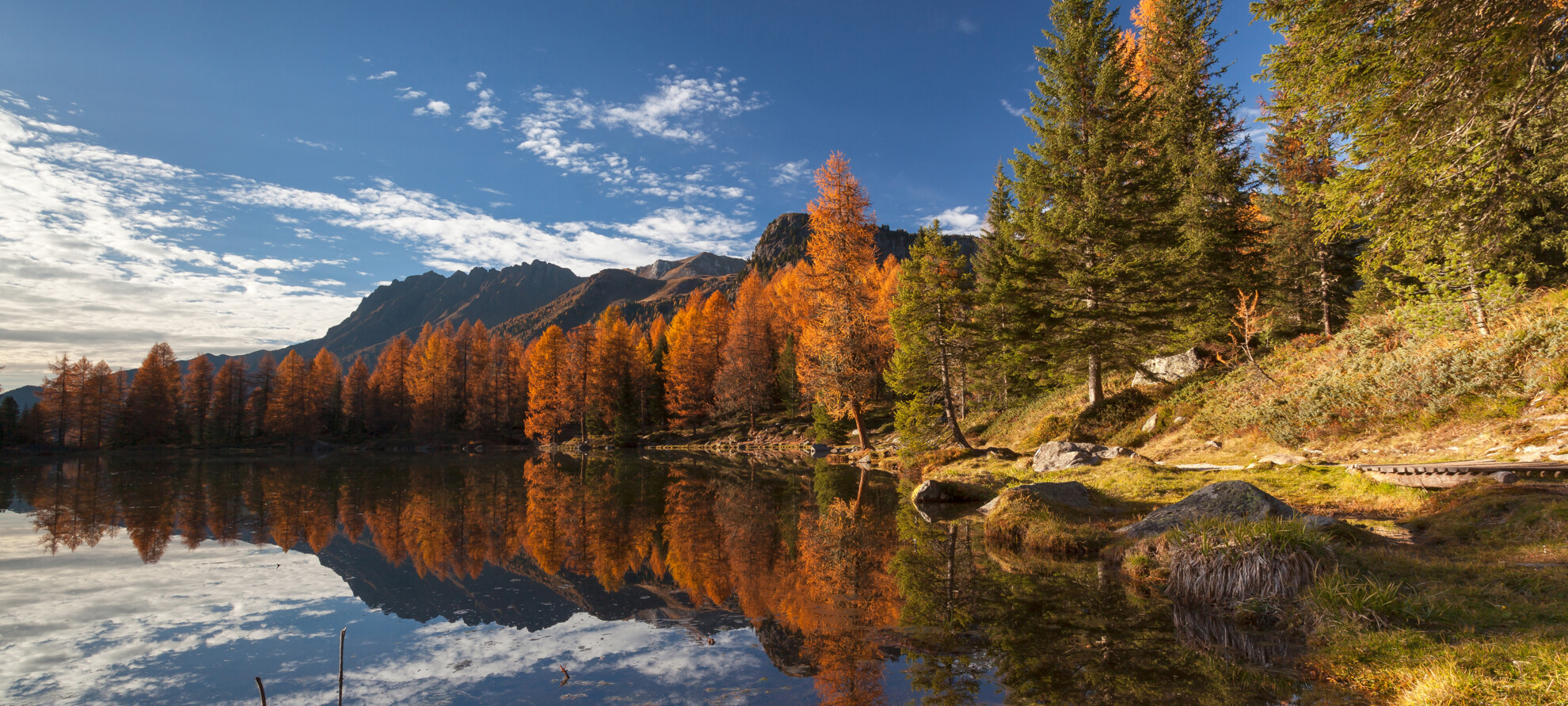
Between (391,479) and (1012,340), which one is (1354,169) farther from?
(391,479)

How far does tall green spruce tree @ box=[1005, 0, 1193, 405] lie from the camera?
23594 mm

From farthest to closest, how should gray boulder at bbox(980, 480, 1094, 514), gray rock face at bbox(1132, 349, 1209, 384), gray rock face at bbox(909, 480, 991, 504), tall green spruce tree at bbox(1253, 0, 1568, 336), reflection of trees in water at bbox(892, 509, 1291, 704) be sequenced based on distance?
gray rock face at bbox(1132, 349, 1209, 384)
gray rock face at bbox(909, 480, 991, 504)
gray boulder at bbox(980, 480, 1094, 514)
tall green spruce tree at bbox(1253, 0, 1568, 336)
reflection of trees in water at bbox(892, 509, 1291, 704)

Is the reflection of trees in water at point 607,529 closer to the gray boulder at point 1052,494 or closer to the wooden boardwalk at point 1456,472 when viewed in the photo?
the gray boulder at point 1052,494

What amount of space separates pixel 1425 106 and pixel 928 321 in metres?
17.4

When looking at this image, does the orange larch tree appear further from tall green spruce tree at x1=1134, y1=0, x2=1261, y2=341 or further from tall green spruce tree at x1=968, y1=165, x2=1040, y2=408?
tall green spruce tree at x1=1134, y1=0, x2=1261, y2=341

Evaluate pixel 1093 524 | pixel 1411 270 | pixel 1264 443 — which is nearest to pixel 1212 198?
pixel 1264 443

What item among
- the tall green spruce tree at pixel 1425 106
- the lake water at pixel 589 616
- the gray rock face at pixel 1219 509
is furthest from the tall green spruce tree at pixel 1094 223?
the gray rock face at pixel 1219 509

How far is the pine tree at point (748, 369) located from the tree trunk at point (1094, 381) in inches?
1335

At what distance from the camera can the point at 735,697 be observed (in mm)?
5840

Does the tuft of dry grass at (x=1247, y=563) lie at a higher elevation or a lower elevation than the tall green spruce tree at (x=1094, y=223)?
lower

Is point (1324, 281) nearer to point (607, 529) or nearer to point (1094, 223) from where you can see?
point (1094, 223)

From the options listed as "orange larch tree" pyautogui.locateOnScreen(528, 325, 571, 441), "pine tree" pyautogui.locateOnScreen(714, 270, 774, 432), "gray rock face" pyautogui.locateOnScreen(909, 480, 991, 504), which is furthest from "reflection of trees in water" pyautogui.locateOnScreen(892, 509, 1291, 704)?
"orange larch tree" pyautogui.locateOnScreen(528, 325, 571, 441)

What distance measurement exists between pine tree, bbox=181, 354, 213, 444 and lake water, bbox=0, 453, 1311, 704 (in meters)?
73.9

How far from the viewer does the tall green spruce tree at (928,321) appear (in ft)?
84.2
